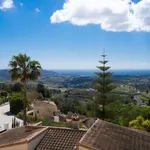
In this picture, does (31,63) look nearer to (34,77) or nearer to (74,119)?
(34,77)

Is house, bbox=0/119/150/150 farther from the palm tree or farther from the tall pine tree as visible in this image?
the tall pine tree

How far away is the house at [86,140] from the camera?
25.6 ft

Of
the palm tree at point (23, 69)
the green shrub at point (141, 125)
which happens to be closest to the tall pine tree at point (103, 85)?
the green shrub at point (141, 125)

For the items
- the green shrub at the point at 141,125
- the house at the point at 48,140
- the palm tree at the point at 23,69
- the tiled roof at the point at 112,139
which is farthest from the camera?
the green shrub at the point at 141,125

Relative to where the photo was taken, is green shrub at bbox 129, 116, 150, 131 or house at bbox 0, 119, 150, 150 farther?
green shrub at bbox 129, 116, 150, 131

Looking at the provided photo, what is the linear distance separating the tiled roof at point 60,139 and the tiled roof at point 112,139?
0.77 metres

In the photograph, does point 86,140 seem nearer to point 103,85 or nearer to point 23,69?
point 23,69

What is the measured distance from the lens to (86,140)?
770cm

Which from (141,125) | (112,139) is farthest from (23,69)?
(112,139)

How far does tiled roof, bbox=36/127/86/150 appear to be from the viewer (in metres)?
Answer: 8.83

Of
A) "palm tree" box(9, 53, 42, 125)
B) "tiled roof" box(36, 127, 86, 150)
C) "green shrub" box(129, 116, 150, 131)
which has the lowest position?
"green shrub" box(129, 116, 150, 131)

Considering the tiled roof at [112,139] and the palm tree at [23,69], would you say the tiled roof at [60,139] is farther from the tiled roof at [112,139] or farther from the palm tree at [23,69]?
the palm tree at [23,69]

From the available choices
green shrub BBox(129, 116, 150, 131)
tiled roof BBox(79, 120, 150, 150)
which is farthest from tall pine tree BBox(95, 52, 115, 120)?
tiled roof BBox(79, 120, 150, 150)

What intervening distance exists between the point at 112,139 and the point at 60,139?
198 centimetres
